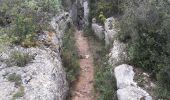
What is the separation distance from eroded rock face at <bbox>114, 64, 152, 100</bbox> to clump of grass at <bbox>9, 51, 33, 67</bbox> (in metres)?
3.56

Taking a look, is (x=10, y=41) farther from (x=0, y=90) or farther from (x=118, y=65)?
(x=118, y=65)

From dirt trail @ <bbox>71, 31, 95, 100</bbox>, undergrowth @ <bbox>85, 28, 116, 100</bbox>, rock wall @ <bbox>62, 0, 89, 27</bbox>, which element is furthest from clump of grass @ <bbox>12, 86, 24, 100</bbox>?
rock wall @ <bbox>62, 0, 89, 27</bbox>

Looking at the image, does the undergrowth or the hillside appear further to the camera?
the undergrowth

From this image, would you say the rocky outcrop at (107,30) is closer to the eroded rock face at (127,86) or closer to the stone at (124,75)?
the stone at (124,75)

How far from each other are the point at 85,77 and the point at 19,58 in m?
4.26

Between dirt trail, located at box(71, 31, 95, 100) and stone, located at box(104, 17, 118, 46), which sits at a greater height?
stone, located at box(104, 17, 118, 46)

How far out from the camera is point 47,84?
10914 mm

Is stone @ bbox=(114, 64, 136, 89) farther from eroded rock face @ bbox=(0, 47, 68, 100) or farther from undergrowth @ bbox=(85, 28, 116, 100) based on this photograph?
eroded rock face @ bbox=(0, 47, 68, 100)

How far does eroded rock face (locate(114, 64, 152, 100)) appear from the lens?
10.9 meters

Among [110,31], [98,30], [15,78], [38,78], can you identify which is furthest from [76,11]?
[15,78]

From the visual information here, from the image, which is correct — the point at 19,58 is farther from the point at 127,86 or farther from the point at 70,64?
the point at 127,86

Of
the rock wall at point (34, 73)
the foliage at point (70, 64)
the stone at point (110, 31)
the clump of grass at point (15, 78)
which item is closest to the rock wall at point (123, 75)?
the stone at point (110, 31)

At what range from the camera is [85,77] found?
1488 cm

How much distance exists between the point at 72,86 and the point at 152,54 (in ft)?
13.0
